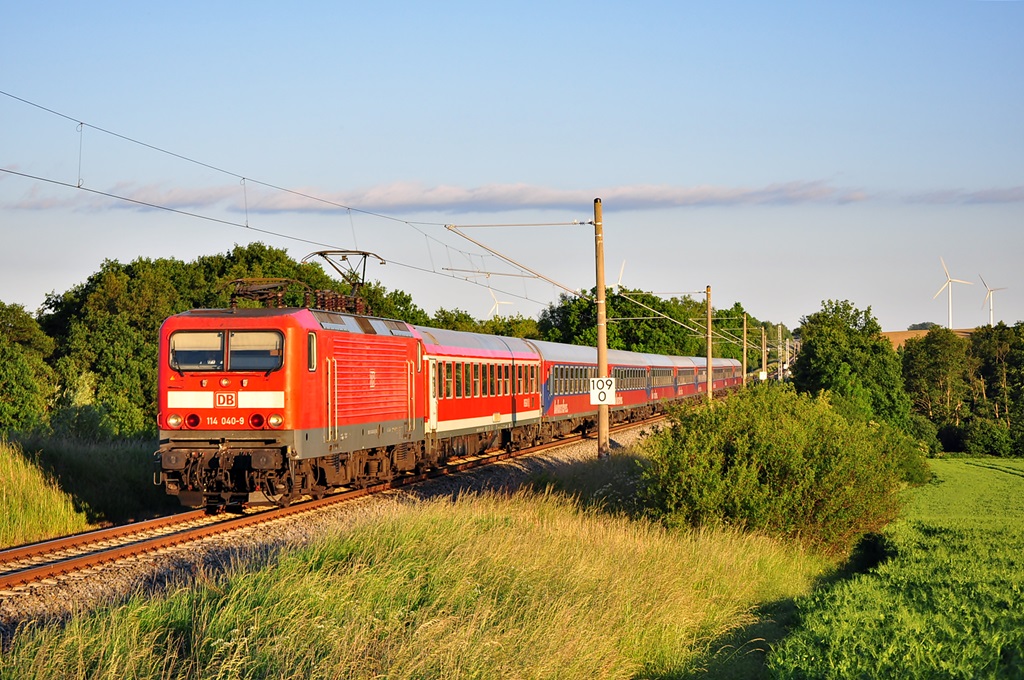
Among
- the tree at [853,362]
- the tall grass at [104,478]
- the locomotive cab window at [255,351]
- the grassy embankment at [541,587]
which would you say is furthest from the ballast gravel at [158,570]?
the tree at [853,362]

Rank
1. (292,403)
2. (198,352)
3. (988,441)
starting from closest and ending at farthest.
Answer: (292,403), (198,352), (988,441)

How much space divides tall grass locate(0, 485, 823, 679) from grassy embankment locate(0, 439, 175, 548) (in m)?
6.05

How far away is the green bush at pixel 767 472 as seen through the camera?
18844mm

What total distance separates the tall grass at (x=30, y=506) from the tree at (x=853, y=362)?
38079 millimetres

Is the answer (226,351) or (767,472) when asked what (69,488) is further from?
(767,472)

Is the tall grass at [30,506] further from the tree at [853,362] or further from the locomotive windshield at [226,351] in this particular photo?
the tree at [853,362]

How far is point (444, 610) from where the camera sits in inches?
387

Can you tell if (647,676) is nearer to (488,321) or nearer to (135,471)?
(135,471)

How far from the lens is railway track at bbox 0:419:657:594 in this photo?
13.3 meters

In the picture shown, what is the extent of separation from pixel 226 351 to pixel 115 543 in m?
4.07

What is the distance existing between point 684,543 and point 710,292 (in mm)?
28758

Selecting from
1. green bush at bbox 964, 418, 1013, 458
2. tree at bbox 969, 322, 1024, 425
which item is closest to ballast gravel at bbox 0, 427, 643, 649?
green bush at bbox 964, 418, 1013, 458

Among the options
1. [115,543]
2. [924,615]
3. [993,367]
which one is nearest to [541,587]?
[924,615]

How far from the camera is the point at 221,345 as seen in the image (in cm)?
1861
